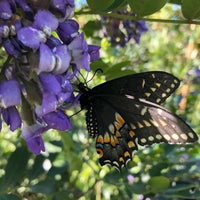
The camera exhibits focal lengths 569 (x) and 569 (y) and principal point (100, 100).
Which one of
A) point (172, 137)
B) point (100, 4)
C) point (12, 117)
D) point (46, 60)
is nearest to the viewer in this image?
point (46, 60)

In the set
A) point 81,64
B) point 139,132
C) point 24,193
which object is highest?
point 81,64

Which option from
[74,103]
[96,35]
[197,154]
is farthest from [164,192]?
[74,103]

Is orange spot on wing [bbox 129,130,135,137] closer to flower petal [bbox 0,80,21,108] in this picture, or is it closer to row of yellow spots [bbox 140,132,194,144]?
row of yellow spots [bbox 140,132,194,144]

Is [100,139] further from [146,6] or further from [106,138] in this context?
[146,6]

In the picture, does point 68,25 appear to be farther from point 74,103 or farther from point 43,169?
point 43,169

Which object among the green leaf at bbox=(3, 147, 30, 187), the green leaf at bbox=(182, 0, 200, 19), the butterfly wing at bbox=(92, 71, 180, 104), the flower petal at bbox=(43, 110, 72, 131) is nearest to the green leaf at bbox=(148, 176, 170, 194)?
the butterfly wing at bbox=(92, 71, 180, 104)

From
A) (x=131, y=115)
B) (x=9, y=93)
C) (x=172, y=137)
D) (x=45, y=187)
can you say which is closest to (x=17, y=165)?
(x=45, y=187)
